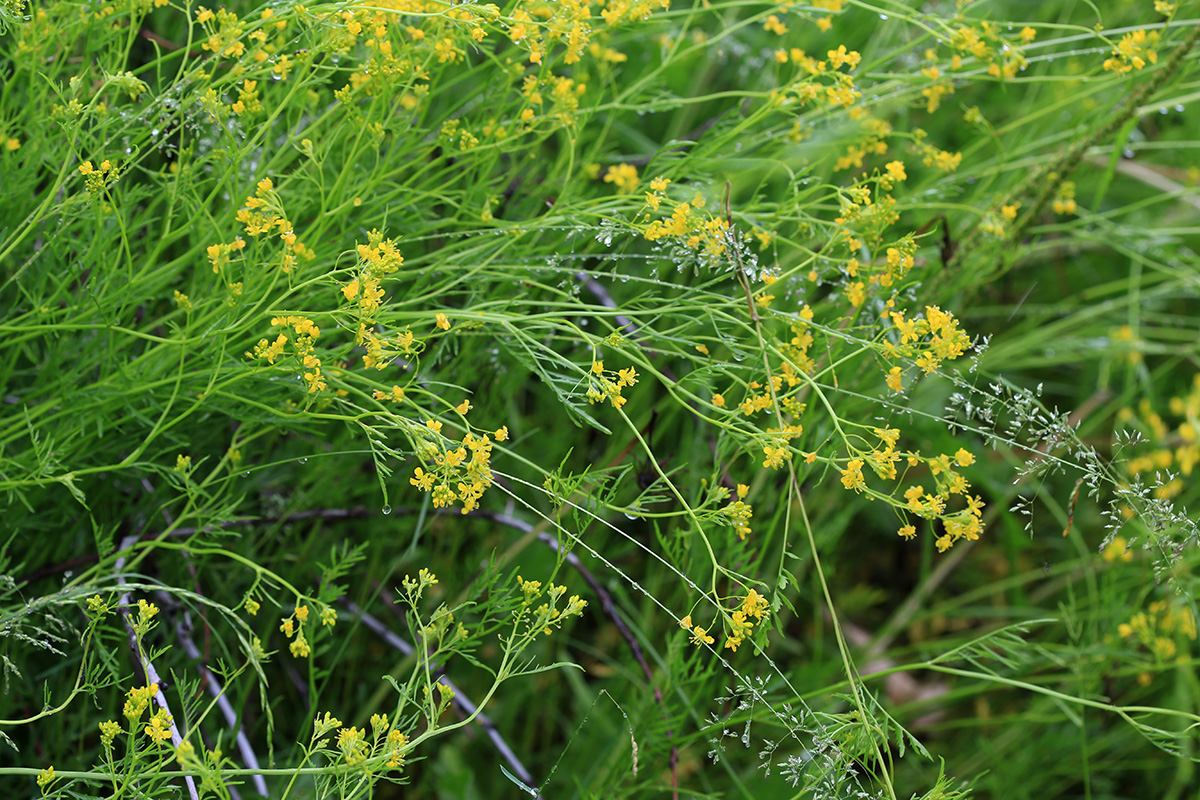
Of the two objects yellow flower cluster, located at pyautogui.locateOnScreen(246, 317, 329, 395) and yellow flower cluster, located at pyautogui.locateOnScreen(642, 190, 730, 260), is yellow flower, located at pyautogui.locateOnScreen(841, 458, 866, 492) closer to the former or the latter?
yellow flower cluster, located at pyautogui.locateOnScreen(642, 190, 730, 260)

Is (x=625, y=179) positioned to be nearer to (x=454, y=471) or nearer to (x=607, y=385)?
(x=607, y=385)

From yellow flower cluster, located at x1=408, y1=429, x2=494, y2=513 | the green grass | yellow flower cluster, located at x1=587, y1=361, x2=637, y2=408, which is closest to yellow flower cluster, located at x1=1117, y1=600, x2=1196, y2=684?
the green grass

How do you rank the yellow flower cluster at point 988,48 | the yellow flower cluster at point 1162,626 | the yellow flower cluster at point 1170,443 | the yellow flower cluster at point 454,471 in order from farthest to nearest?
1. the yellow flower cluster at point 1170,443
2. the yellow flower cluster at point 1162,626
3. the yellow flower cluster at point 988,48
4. the yellow flower cluster at point 454,471

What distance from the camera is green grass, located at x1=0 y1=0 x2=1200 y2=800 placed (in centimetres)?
86

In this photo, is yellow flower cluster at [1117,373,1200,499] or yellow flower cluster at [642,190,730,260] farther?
yellow flower cluster at [1117,373,1200,499]

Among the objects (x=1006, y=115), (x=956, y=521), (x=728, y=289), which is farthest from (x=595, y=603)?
(x=1006, y=115)

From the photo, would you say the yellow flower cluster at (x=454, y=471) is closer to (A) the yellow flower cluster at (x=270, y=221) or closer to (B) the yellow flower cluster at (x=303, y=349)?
(B) the yellow flower cluster at (x=303, y=349)

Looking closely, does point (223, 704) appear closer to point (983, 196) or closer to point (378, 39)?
point (378, 39)

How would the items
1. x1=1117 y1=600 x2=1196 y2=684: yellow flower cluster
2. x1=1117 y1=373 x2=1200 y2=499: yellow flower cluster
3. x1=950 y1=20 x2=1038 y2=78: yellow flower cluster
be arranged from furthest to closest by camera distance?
x1=1117 y1=373 x2=1200 y2=499: yellow flower cluster, x1=1117 y1=600 x2=1196 y2=684: yellow flower cluster, x1=950 y1=20 x2=1038 y2=78: yellow flower cluster

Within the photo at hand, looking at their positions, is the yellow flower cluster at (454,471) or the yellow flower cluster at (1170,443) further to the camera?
the yellow flower cluster at (1170,443)

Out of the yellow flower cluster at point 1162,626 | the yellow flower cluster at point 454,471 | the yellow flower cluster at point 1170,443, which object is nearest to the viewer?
the yellow flower cluster at point 454,471

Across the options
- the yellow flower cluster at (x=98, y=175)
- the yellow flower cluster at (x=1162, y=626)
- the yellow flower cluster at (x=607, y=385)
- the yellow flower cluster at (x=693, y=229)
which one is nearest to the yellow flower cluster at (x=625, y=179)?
the yellow flower cluster at (x=693, y=229)

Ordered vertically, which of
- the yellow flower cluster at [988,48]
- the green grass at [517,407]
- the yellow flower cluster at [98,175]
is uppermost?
the yellow flower cluster at [988,48]

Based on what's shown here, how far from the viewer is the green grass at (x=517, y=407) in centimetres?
86
